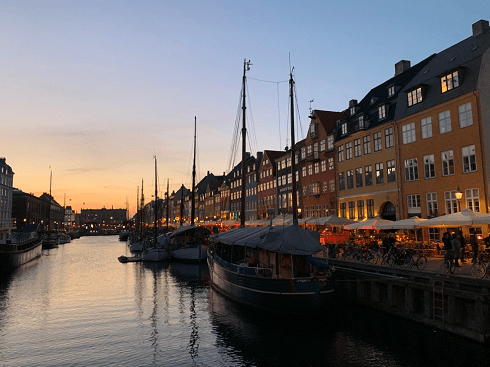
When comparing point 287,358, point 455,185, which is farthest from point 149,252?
point 287,358

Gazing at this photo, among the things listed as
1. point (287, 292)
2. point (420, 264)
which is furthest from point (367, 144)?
point (287, 292)

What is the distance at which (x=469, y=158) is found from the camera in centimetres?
3092

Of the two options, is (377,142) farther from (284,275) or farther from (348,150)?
(284,275)

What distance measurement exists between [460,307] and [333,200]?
3369 cm

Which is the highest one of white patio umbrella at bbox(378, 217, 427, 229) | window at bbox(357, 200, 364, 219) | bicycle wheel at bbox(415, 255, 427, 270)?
window at bbox(357, 200, 364, 219)

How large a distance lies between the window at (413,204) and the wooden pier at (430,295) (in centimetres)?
1216

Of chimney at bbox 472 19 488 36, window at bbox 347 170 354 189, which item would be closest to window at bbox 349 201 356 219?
window at bbox 347 170 354 189

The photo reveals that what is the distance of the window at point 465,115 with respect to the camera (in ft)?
101

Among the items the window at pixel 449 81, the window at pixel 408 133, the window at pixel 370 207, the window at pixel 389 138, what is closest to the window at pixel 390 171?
the window at pixel 389 138

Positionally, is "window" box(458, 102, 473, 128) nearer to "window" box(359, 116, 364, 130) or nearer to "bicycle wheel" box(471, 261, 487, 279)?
"window" box(359, 116, 364, 130)

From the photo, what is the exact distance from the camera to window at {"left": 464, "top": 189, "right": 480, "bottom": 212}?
30.1m

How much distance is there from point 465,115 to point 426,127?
4.25 meters

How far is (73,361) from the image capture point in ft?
52.5

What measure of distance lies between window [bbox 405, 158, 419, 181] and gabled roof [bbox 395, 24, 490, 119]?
4.53 meters
